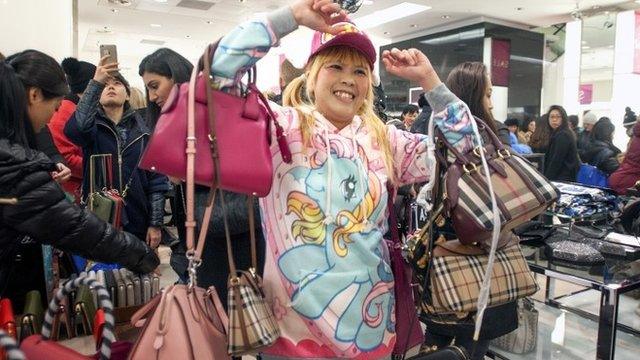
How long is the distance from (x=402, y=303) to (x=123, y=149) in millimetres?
1956

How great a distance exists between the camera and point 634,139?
3303 mm

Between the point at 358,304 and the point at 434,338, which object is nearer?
the point at 358,304

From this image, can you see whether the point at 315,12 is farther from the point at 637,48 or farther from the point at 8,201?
the point at 637,48

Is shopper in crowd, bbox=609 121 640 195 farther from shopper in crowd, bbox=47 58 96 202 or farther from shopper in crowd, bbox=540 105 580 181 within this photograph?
shopper in crowd, bbox=47 58 96 202

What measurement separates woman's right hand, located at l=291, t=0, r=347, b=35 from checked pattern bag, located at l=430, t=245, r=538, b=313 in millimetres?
721

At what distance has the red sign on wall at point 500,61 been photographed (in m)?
9.95

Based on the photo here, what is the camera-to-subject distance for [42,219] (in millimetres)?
1411

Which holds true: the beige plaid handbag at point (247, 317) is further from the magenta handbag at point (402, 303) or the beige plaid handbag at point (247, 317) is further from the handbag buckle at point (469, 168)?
the handbag buckle at point (469, 168)

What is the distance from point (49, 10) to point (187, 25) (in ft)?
Result: 22.9

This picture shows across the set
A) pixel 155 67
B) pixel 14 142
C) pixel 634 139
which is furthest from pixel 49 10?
pixel 634 139

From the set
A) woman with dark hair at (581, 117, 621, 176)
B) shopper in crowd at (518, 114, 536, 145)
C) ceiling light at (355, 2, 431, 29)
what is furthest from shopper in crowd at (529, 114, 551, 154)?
ceiling light at (355, 2, 431, 29)

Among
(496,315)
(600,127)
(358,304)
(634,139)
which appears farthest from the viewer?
(600,127)

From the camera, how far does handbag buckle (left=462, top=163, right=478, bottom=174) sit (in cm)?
128

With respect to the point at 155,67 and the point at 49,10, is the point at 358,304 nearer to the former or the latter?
the point at 155,67
